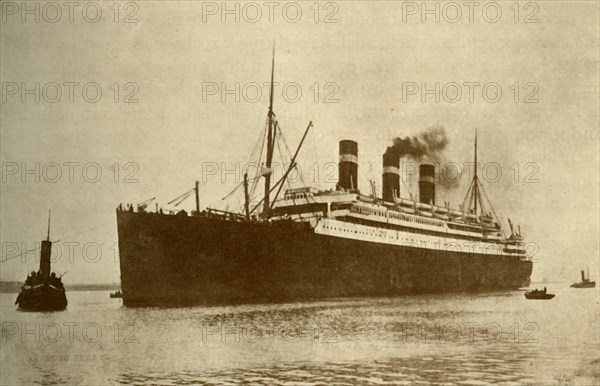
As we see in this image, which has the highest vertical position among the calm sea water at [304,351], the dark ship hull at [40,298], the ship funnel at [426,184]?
the ship funnel at [426,184]

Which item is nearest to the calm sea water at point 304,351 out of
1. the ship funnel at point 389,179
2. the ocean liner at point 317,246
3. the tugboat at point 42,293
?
the tugboat at point 42,293

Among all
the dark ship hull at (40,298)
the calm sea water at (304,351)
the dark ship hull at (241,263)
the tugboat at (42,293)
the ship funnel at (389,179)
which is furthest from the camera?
the ship funnel at (389,179)

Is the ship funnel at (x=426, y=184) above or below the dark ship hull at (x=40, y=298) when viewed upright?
above

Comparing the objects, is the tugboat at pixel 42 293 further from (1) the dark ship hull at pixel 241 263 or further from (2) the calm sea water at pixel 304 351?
(1) the dark ship hull at pixel 241 263

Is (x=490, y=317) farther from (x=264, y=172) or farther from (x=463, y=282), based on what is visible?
(x=463, y=282)

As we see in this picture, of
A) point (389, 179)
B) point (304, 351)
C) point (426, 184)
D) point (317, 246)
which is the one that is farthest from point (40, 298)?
point (426, 184)

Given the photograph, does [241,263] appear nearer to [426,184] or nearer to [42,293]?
[42,293]

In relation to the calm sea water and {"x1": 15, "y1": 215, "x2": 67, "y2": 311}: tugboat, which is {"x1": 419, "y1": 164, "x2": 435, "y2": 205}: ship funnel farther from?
{"x1": 15, "y1": 215, "x2": 67, "y2": 311}: tugboat
